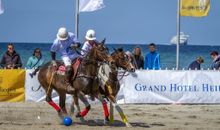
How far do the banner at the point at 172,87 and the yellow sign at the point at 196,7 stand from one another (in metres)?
2.41

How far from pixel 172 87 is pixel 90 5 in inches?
160

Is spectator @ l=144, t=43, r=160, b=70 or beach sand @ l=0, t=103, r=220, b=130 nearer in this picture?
beach sand @ l=0, t=103, r=220, b=130

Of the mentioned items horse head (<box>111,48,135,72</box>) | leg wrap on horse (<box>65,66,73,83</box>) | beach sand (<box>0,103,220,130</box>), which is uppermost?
horse head (<box>111,48,135,72</box>)

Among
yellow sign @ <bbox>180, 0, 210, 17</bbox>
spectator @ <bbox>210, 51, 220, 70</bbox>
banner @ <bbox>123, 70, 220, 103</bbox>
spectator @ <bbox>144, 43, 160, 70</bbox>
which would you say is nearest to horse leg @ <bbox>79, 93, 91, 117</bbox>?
banner @ <bbox>123, 70, 220, 103</bbox>

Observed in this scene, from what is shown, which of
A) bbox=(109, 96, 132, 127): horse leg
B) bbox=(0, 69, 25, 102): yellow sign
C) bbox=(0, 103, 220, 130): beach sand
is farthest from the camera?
bbox=(0, 69, 25, 102): yellow sign

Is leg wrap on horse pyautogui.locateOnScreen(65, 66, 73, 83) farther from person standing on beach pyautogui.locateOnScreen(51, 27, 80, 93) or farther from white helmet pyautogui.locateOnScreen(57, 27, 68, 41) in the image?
white helmet pyautogui.locateOnScreen(57, 27, 68, 41)

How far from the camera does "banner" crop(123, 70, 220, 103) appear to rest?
24.8m

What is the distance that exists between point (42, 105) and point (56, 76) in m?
5.08

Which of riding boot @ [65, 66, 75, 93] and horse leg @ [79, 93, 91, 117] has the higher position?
riding boot @ [65, 66, 75, 93]

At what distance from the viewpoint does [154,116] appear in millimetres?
21500

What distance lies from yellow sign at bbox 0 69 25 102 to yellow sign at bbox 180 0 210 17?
6293 millimetres

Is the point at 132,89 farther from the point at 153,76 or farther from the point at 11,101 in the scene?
the point at 11,101

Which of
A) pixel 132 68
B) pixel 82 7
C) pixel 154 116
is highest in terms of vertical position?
pixel 82 7

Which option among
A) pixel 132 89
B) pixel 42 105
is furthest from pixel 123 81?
pixel 42 105
